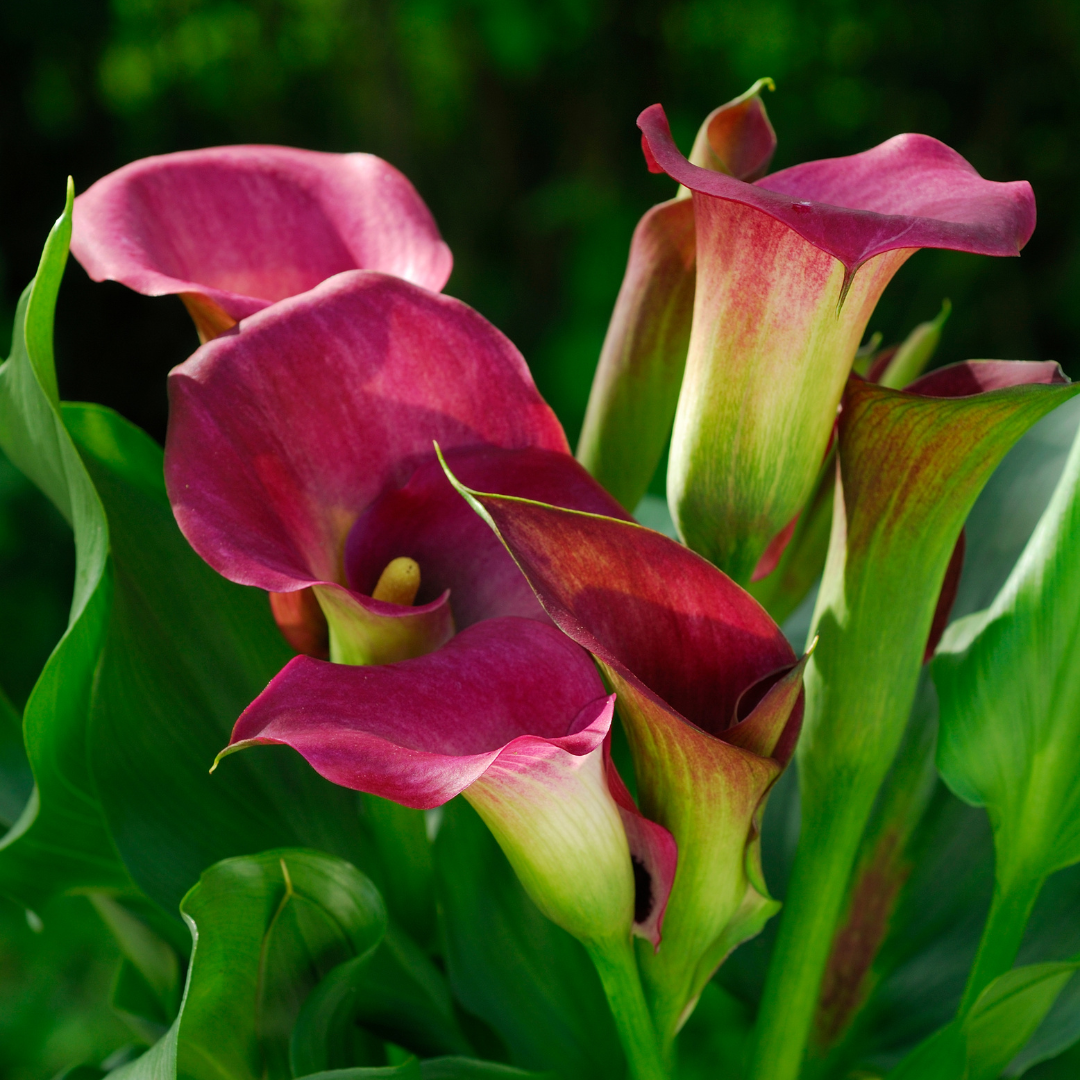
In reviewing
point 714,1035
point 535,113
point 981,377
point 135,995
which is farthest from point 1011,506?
point 535,113

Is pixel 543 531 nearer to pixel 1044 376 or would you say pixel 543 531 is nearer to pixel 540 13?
pixel 1044 376

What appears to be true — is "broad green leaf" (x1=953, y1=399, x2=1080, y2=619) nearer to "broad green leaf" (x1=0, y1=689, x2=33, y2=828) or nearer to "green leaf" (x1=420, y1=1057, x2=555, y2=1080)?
"green leaf" (x1=420, y1=1057, x2=555, y2=1080)

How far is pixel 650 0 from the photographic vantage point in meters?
1.68

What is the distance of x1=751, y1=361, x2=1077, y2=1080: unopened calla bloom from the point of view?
0.21m

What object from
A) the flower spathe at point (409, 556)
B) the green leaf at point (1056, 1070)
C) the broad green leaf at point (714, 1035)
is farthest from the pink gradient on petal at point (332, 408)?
the broad green leaf at point (714, 1035)

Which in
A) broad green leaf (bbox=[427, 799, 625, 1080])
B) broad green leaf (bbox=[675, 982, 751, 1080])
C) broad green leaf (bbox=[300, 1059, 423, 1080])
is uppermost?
broad green leaf (bbox=[300, 1059, 423, 1080])

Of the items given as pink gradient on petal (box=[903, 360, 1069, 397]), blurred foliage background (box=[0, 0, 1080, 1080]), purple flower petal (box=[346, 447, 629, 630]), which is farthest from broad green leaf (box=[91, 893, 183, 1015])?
blurred foliage background (box=[0, 0, 1080, 1080])

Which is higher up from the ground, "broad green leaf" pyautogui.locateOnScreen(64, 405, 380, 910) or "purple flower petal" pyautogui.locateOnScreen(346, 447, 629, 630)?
"purple flower petal" pyautogui.locateOnScreen(346, 447, 629, 630)

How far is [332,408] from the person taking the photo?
230 millimetres

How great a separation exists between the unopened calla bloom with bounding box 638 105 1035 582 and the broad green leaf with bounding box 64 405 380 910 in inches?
4.9

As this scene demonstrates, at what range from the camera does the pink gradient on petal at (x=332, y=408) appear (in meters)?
0.21

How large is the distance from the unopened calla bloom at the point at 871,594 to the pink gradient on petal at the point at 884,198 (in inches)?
1.3

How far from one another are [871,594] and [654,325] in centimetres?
8

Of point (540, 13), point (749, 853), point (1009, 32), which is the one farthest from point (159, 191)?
point (1009, 32)
